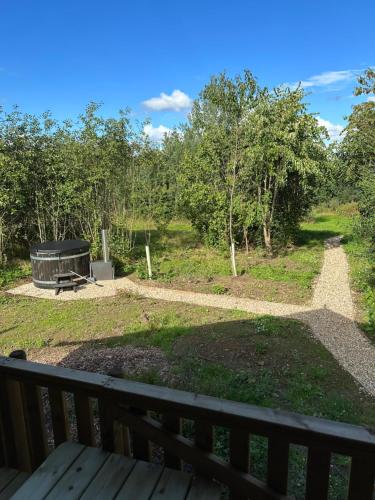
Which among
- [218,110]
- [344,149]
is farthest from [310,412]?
[344,149]

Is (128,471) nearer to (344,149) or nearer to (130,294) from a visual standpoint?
(130,294)

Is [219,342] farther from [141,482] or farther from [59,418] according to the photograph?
[141,482]

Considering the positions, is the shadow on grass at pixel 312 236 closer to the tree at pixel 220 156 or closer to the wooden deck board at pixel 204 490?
the tree at pixel 220 156

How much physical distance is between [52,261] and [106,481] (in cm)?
839

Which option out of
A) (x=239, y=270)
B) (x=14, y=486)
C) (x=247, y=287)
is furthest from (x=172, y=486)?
(x=239, y=270)

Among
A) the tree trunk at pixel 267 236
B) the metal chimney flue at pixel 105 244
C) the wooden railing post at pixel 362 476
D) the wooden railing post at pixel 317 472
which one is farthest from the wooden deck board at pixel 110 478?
the tree trunk at pixel 267 236

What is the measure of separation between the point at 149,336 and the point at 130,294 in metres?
2.67

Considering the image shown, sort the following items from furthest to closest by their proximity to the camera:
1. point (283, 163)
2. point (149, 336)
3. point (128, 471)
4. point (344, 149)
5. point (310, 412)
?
point (344, 149)
point (283, 163)
point (149, 336)
point (310, 412)
point (128, 471)

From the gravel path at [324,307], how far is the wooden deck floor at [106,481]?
3.67m

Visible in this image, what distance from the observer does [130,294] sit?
847cm

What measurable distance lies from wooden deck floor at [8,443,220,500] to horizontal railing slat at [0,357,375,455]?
12.0 inches

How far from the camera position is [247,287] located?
8922mm

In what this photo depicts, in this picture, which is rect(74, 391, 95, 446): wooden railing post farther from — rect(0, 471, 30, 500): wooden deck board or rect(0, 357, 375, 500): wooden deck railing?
rect(0, 471, 30, 500): wooden deck board

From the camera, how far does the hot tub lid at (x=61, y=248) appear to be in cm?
924
